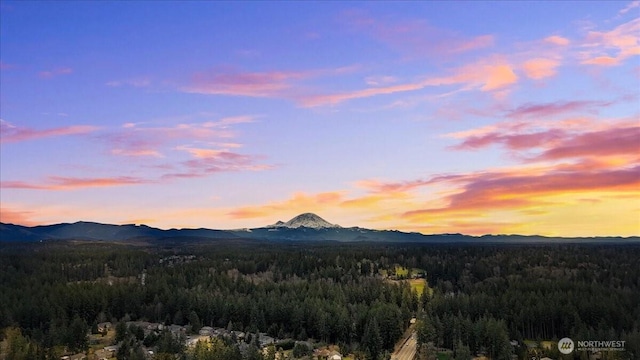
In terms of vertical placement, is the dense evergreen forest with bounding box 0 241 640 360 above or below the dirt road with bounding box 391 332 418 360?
above

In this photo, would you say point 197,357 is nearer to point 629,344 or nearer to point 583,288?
point 629,344

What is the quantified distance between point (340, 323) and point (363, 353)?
14150mm

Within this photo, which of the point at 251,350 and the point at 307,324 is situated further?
the point at 307,324

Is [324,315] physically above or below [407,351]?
above

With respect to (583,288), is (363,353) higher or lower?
lower

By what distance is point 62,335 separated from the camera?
122 metres

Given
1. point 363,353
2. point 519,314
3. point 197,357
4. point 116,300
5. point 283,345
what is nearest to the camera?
point 197,357

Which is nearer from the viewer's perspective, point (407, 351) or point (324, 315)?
point (407, 351)

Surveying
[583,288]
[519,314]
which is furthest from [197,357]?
[583,288]

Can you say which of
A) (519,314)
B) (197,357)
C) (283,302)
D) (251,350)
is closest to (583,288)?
(519,314)

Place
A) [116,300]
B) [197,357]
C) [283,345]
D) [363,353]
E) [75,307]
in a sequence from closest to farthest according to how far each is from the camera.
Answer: [197,357] < [363,353] < [283,345] < [75,307] < [116,300]

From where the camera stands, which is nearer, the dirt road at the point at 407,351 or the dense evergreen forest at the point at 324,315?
the dense evergreen forest at the point at 324,315

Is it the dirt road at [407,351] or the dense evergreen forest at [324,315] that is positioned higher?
the dense evergreen forest at [324,315]

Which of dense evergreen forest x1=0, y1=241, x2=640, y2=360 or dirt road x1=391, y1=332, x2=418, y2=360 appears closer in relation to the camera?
dense evergreen forest x1=0, y1=241, x2=640, y2=360
